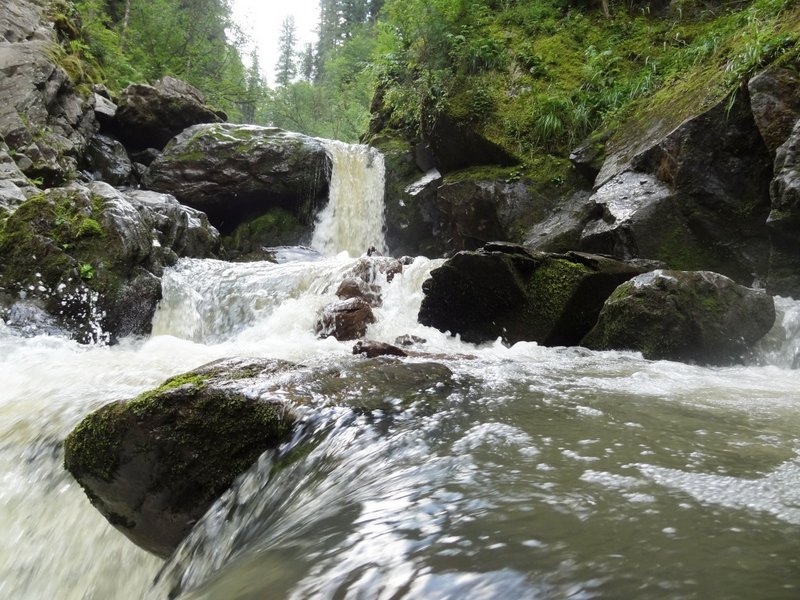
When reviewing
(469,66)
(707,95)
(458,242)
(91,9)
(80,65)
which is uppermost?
(91,9)

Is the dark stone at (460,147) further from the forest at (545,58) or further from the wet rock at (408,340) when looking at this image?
the wet rock at (408,340)

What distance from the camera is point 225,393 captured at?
2605 millimetres

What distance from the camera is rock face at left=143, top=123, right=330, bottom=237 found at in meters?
14.2

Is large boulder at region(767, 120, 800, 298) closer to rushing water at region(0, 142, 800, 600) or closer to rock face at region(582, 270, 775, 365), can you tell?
rock face at region(582, 270, 775, 365)

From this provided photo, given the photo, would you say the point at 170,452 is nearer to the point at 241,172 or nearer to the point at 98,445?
the point at 98,445

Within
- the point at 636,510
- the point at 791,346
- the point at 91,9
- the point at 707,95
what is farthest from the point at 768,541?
the point at 91,9

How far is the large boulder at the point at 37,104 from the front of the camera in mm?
11031

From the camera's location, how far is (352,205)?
14.9 meters

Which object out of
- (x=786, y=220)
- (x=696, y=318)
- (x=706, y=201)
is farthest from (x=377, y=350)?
(x=706, y=201)

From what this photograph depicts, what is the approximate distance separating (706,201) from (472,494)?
6883 millimetres

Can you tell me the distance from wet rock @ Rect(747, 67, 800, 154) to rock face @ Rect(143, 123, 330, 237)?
436 inches

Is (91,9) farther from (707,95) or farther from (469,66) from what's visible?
(707,95)

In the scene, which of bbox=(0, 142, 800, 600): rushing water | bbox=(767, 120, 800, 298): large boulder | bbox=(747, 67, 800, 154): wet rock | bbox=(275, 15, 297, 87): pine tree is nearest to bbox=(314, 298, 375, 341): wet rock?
bbox=(0, 142, 800, 600): rushing water

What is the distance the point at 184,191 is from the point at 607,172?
1087cm
